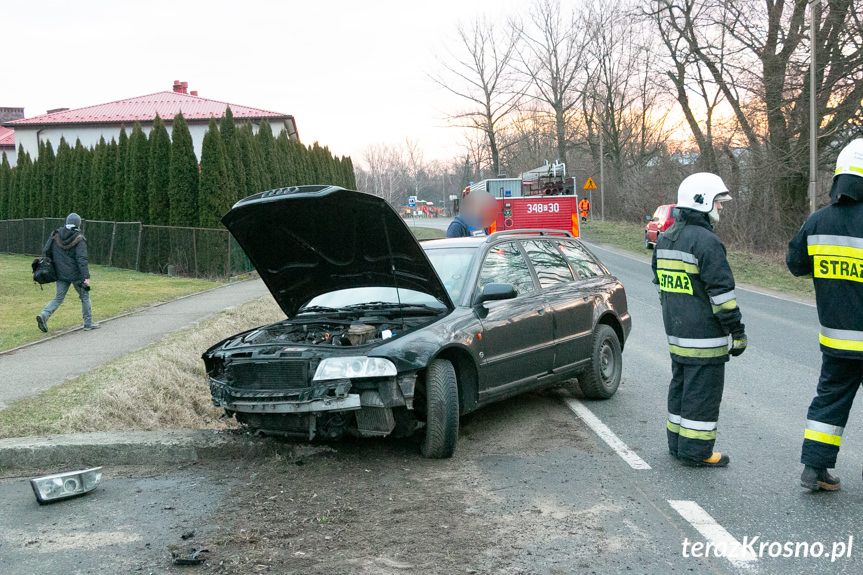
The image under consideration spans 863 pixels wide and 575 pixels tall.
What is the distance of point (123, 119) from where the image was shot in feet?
144

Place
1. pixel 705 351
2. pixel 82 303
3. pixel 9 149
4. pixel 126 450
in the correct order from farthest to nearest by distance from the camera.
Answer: pixel 9 149, pixel 82 303, pixel 126 450, pixel 705 351

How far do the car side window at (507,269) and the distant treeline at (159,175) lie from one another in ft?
58.8

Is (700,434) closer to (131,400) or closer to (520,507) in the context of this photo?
(520,507)

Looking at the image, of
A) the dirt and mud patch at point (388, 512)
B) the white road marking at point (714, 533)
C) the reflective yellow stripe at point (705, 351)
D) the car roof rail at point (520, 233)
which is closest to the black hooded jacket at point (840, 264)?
the reflective yellow stripe at point (705, 351)

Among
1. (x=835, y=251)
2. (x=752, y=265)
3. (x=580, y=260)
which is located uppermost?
(x=835, y=251)

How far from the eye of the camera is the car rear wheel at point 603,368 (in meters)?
6.84

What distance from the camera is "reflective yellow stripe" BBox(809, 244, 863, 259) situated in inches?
168

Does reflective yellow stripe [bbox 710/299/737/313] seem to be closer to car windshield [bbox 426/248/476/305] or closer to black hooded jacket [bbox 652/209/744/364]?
black hooded jacket [bbox 652/209/744/364]

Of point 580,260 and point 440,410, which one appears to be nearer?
point 440,410

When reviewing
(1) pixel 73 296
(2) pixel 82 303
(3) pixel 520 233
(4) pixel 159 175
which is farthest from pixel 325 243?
(4) pixel 159 175

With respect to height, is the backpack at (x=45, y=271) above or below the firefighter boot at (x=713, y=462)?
above

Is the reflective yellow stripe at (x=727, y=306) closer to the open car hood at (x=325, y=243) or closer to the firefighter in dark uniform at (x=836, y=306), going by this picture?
the firefighter in dark uniform at (x=836, y=306)

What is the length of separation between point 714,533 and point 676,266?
6.14 ft

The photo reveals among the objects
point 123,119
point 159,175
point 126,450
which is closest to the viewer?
point 126,450
